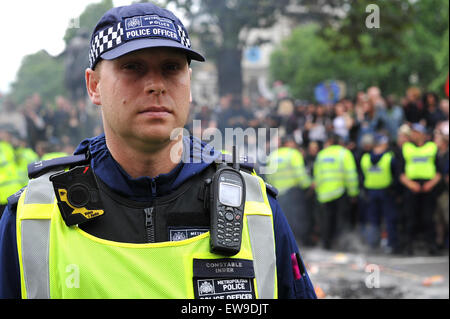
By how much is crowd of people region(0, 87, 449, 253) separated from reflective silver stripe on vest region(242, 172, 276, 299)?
7631mm

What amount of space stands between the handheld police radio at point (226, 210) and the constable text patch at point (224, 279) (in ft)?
0.13

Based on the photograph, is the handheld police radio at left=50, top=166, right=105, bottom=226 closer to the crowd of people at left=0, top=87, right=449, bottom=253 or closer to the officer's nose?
the officer's nose

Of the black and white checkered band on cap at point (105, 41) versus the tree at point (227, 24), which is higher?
the tree at point (227, 24)

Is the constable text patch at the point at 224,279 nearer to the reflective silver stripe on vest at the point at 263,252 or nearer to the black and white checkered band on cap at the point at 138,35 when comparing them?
the reflective silver stripe on vest at the point at 263,252

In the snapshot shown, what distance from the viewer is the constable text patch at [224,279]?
1829mm

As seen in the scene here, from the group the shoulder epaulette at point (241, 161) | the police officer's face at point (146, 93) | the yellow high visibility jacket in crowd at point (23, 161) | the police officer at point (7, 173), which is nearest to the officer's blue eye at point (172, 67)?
the police officer's face at point (146, 93)

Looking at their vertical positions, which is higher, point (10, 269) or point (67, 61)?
point (67, 61)

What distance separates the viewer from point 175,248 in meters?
1.83

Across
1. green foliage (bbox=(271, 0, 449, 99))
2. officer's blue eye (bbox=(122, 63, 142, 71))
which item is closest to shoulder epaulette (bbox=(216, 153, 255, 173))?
officer's blue eye (bbox=(122, 63, 142, 71))

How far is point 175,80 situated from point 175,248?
0.51 meters

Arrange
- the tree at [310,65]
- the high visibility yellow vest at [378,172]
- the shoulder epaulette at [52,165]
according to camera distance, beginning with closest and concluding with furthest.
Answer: the shoulder epaulette at [52,165], the high visibility yellow vest at [378,172], the tree at [310,65]

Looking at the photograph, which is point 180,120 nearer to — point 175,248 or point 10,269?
point 175,248

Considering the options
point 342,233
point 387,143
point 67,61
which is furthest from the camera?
point 67,61
